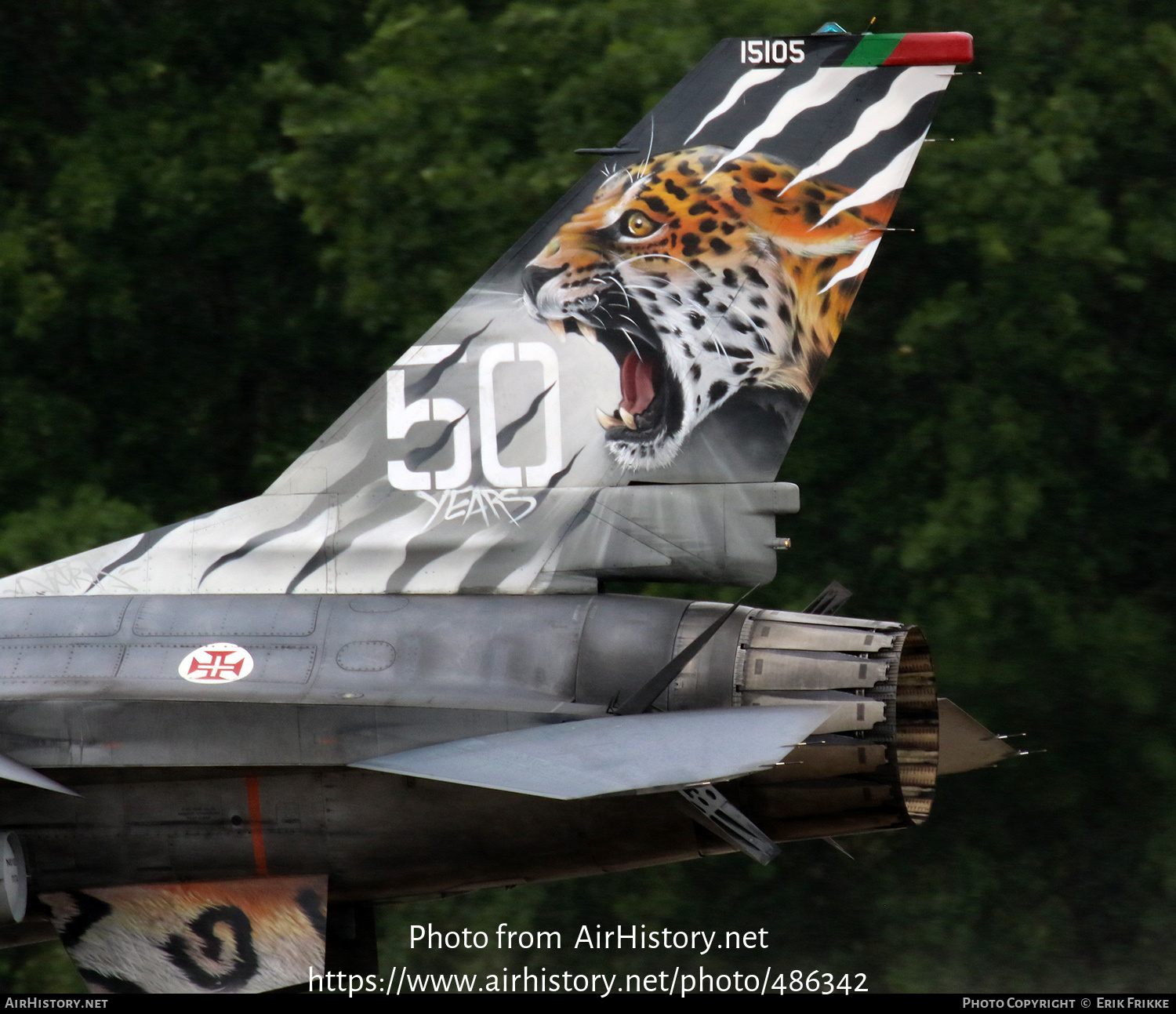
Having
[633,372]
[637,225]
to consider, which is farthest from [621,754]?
[637,225]

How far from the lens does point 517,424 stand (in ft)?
23.9

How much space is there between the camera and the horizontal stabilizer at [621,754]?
5.53 metres

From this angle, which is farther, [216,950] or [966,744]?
[966,744]

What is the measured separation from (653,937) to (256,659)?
4847 millimetres

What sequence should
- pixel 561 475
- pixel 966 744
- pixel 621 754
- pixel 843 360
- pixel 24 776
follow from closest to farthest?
pixel 621 754 → pixel 24 776 → pixel 561 475 → pixel 966 744 → pixel 843 360

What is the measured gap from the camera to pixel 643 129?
7453mm

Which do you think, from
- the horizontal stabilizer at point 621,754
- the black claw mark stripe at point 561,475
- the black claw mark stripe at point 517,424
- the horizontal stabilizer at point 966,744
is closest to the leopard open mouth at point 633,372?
the black claw mark stripe at point 561,475

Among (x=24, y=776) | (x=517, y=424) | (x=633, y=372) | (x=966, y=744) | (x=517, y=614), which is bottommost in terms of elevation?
(x=966, y=744)

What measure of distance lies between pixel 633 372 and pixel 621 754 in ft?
7.17

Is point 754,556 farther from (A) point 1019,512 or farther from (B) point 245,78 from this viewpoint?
(B) point 245,78

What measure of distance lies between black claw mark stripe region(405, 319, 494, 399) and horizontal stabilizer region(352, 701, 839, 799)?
190 cm

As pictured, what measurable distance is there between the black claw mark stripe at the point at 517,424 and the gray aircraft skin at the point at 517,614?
12mm

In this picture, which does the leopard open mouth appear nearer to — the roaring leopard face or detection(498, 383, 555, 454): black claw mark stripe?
the roaring leopard face

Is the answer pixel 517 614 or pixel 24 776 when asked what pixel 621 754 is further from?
pixel 24 776
